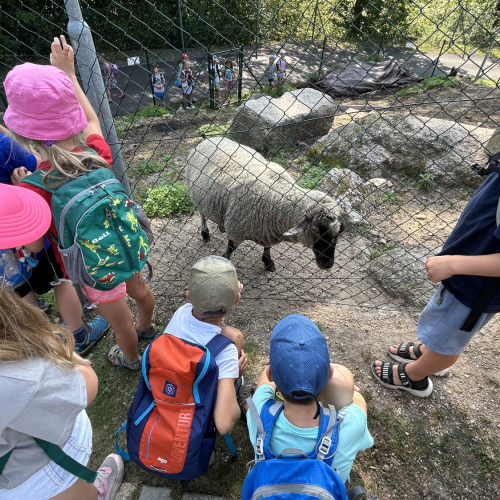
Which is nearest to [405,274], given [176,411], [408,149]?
[176,411]

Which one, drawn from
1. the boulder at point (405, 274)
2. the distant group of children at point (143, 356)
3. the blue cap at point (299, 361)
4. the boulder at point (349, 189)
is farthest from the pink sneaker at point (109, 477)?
the boulder at point (349, 189)

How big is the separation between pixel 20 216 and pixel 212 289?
88 centimetres

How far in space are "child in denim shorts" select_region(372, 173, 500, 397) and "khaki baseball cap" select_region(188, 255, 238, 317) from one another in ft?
3.08

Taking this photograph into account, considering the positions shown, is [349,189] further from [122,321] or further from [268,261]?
[122,321]

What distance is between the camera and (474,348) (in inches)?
104

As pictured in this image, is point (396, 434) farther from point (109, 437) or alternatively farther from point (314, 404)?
point (109, 437)

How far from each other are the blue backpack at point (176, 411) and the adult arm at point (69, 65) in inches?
51.0

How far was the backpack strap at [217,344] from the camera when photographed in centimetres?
173

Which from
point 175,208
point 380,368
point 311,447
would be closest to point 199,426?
point 311,447

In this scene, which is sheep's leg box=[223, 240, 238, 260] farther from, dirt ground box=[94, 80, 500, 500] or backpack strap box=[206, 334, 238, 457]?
backpack strap box=[206, 334, 238, 457]

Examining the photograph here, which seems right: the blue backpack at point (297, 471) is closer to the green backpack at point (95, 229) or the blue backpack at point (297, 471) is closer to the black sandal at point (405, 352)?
the green backpack at point (95, 229)

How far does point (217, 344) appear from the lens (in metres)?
1.76

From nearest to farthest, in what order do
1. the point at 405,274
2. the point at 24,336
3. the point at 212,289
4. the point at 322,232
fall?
the point at 24,336, the point at 212,289, the point at 405,274, the point at 322,232

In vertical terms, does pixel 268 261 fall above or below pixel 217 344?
below
